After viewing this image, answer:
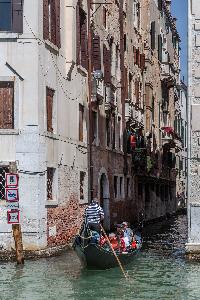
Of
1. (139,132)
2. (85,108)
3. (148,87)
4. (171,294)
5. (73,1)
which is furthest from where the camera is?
(148,87)

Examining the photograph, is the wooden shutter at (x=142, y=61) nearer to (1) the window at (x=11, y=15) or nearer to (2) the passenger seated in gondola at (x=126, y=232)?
(1) the window at (x=11, y=15)

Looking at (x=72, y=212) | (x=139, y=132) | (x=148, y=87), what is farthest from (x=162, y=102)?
(x=72, y=212)

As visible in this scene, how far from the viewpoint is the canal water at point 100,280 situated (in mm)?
12863

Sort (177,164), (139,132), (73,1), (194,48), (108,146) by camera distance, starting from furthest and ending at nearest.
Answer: (177,164), (139,132), (108,146), (73,1), (194,48)

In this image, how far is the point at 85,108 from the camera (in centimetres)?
2298

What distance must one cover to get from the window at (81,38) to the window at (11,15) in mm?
3587

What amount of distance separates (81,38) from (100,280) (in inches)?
381

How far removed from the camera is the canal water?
42.2 feet

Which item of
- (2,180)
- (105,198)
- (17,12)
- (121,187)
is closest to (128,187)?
(121,187)

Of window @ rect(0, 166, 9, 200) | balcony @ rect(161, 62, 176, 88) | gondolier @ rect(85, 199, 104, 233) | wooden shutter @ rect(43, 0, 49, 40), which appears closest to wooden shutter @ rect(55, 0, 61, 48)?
wooden shutter @ rect(43, 0, 49, 40)

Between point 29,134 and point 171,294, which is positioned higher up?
point 29,134

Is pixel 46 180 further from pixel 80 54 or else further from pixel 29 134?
pixel 80 54

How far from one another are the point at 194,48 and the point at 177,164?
110 feet

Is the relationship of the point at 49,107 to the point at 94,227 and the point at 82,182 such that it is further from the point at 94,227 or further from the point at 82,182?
the point at 82,182
